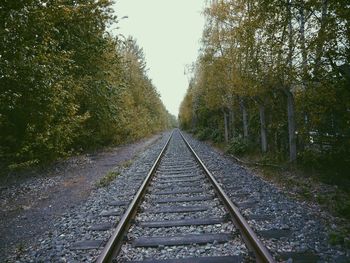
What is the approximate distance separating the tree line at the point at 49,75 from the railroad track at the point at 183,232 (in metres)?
4.50

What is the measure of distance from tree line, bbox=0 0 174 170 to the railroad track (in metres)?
4.50

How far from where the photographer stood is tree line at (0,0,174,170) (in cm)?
906

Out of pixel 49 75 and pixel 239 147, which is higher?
pixel 49 75

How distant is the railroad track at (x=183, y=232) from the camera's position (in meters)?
4.72

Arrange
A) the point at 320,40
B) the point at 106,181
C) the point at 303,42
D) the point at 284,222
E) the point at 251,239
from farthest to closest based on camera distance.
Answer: the point at 106,181
the point at 303,42
the point at 320,40
the point at 284,222
the point at 251,239

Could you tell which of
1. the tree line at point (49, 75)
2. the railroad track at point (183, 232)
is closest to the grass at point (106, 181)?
the tree line at point (49, 75)

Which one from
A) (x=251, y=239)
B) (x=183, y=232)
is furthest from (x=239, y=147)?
(x=251, y=239)

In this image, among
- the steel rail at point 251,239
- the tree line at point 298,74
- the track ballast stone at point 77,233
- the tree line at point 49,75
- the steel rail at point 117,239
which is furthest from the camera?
the tree line at point 49,75

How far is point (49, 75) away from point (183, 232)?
7173mm

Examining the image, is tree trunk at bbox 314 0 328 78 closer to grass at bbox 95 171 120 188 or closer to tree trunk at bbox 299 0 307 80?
tree trunk at bbox 299 0 307 80

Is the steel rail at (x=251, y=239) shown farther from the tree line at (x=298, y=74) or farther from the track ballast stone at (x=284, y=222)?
the tree line at (x=298, y=74)

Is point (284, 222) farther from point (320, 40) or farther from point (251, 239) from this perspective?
point (320, 40)

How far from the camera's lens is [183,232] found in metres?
5.71

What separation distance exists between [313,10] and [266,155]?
576 centimetres
